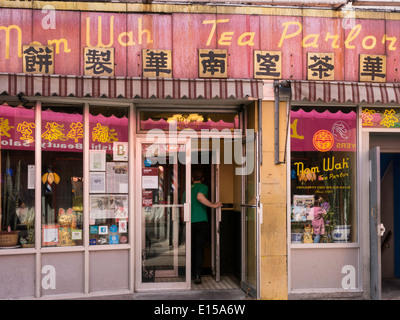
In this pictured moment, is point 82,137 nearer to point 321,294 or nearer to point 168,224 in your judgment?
point 168,224

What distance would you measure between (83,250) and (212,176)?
9.60ft

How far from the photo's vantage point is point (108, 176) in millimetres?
7023

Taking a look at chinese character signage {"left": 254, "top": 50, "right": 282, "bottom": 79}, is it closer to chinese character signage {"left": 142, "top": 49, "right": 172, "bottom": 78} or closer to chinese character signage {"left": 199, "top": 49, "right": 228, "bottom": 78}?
chinese character signage {"left": 199, "top": 49, "right": 228, "bottom": 78}

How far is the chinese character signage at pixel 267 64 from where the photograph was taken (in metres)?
6.98

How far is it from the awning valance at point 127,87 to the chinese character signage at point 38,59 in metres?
0.38

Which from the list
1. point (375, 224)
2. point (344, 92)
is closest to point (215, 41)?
point (344, 92)

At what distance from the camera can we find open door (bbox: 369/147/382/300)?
6.86 meters

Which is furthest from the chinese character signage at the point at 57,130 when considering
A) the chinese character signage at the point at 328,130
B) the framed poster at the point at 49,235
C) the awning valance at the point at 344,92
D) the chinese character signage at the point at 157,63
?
the chinese character signage at the point at 328,130

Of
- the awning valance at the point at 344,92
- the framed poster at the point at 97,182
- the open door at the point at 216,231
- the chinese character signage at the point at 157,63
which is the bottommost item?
the open door at the point at 216,231

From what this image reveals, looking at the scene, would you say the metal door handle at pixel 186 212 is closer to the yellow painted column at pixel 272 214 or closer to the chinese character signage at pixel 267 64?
the yellow painted column at pixel 272 214

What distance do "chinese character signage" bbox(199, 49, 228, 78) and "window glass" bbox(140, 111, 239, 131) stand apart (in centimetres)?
86

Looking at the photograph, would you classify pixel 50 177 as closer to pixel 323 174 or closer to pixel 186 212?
pixel 186 212

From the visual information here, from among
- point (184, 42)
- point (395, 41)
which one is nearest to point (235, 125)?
point (184, 42)

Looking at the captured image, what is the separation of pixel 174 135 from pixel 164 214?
4.14 feet
